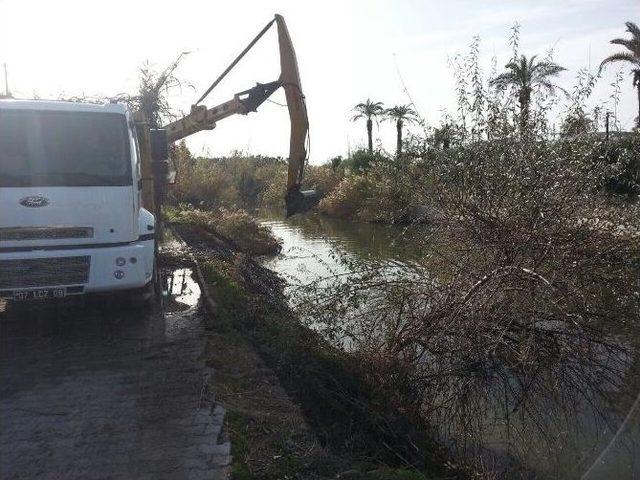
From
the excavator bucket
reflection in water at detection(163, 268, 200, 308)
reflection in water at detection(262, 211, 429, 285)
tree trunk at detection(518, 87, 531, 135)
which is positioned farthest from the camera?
the excavator bucket

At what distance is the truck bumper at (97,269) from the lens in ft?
25.1

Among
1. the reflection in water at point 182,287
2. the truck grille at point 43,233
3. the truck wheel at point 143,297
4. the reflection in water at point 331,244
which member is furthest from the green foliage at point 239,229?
the truck grille at point 43,233

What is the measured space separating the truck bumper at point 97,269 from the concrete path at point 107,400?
71 centimetres

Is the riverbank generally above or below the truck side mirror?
below

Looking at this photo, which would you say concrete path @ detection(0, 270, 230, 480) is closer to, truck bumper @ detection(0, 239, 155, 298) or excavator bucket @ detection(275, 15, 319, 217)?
truck bumper @ detection(0, 239, 155, 298)

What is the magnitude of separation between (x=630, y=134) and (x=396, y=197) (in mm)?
3740

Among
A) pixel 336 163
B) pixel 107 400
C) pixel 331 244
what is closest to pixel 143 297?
pixel 107 400

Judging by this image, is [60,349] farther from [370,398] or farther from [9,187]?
[370,398]

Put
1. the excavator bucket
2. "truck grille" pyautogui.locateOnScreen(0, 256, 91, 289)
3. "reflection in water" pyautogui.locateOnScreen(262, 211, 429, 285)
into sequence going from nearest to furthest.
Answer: "truck grille" pyautogui.locateOnScreen(0, 256, 91, 289)
"reflection in water" pyautogui.locateOnScreen(262, 211, 429, 285)
the excavator bucket

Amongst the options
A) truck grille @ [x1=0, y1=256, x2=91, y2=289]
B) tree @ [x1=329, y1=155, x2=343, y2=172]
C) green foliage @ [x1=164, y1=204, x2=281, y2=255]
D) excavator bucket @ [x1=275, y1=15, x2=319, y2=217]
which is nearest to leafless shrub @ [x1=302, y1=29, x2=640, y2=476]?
excavator bucket @ [x1=275, y1=15, x2=319, y2=217]

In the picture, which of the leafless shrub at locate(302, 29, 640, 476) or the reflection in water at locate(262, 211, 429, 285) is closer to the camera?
Result: the leafless shrub at locate(302, 29, 640, 476)

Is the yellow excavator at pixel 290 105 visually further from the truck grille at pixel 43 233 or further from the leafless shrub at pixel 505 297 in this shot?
the truck grille at pixel 43 233

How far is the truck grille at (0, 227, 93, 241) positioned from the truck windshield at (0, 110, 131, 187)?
1.75 ft

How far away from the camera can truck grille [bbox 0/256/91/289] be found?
7.61 m
